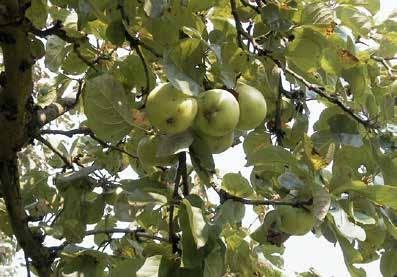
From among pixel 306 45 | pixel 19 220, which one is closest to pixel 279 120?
pixel 306 45

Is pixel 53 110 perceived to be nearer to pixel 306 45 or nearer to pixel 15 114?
pixel 15 114

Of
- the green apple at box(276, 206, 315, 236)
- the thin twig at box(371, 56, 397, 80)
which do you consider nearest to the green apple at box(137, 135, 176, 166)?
the green apple at box(276, 206, 315, 236)

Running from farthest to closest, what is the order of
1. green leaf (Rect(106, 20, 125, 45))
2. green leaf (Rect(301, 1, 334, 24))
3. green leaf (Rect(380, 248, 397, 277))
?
green leaf (Rect(380, 248, 397, 277)), green leaf (Rect(301, 1, 334, 24)), green leaf (Rect(106, 20, 125, 45))

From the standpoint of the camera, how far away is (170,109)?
1129mm

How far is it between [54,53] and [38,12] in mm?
113

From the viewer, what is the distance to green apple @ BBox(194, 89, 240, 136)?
3.76 ft

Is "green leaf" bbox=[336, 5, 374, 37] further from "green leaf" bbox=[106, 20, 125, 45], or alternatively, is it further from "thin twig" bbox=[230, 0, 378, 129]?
"green leaf" bbox=[106, 20, 125, 45]

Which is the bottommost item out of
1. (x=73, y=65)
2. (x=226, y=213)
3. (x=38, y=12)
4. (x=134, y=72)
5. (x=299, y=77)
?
(x=226, y=213)

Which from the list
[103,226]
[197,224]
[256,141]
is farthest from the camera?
[103,226]

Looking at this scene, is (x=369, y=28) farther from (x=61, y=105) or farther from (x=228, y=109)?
(x=61, y=105)

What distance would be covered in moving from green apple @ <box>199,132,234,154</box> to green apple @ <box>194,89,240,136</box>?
20 mm

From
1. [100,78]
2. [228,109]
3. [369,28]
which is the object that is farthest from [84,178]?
[369,28]

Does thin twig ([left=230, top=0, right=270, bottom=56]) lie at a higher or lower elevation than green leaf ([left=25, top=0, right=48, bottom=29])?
lower

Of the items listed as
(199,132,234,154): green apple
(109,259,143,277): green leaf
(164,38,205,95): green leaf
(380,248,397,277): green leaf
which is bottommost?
(380,248,397,277): green leaf
